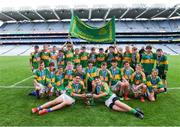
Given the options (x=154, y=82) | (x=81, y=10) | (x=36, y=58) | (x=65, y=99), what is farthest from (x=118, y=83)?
(x=81, y=10)

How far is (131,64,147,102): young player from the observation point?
834 cm

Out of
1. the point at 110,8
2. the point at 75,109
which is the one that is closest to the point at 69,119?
the point at 75,109

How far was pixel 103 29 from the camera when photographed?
10.9 m

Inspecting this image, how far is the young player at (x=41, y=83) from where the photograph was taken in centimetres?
857

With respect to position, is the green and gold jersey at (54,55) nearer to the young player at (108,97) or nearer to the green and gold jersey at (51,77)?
the green and gold jersey at (51,77)

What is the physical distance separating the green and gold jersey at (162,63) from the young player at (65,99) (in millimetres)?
3765

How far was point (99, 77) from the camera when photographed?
26.1ft

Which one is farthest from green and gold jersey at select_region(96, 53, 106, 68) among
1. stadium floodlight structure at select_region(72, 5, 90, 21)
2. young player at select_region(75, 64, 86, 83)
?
stadium floodlight structure at select_region(72, 5, 90, 21)

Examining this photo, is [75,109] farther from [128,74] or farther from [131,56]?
[131,56]

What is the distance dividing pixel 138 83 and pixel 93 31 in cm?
361

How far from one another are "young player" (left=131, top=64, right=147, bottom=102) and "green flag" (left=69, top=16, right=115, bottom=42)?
2575 millimetres

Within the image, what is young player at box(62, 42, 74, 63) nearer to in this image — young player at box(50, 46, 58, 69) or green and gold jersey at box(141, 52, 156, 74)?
young player at box(50, 46, 58, 69)

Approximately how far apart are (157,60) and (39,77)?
15.3 ft

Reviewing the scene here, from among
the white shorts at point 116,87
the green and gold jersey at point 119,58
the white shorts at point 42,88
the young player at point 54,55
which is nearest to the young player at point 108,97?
the white shorts at point 116,87
